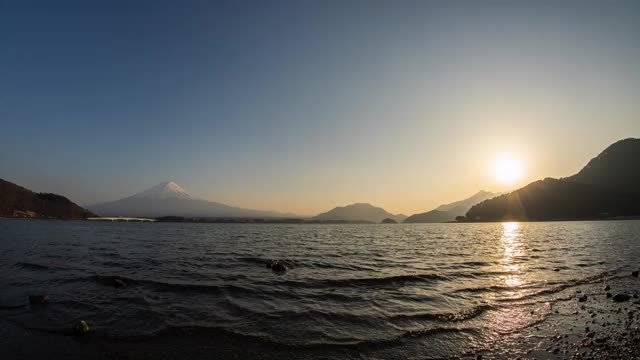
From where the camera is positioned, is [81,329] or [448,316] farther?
[448,316]

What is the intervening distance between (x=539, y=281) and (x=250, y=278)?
→ 83.6ft

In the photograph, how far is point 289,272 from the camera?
100ft

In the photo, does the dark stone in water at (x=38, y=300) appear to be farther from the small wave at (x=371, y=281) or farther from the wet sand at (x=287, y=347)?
the small wave at (x=371, y=281)

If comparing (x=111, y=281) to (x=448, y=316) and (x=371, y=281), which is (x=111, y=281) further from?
(x=448, y=316)

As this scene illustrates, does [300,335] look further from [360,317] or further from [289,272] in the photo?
[289,272]

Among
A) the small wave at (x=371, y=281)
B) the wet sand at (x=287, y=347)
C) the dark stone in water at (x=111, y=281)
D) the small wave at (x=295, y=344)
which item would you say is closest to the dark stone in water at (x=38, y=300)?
the wet sand at (x=287, y=347)

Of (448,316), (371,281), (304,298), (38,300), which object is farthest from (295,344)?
(38,300)

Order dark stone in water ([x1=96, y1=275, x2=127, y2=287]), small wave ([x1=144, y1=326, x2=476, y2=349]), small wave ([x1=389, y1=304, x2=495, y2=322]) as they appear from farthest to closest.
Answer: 1. dark stone in water ([x1=96, y1=275, x2=127, y2=287])
2. small wave ([x1=389, y1=304, x2=495, y2=322])
3. small wave ([x1=144, y1=326, x2=476, y2=349])

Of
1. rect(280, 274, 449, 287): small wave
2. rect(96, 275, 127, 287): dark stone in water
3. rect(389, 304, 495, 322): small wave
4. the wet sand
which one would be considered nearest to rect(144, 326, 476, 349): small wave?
the wet sand

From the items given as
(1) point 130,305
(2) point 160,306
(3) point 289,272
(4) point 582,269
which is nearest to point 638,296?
(4) point 582,269

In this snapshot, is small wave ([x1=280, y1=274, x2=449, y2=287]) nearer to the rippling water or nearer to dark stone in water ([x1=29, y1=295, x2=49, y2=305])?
the rippling water

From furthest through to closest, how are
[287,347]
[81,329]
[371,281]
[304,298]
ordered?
[371,281] < [304,298] < [81,329] < [287,347]

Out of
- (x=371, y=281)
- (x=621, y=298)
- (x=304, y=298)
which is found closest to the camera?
(x=621, y=298)

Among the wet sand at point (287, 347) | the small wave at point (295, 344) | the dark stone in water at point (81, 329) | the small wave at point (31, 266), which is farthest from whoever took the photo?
the small wave at point (31, 266)
